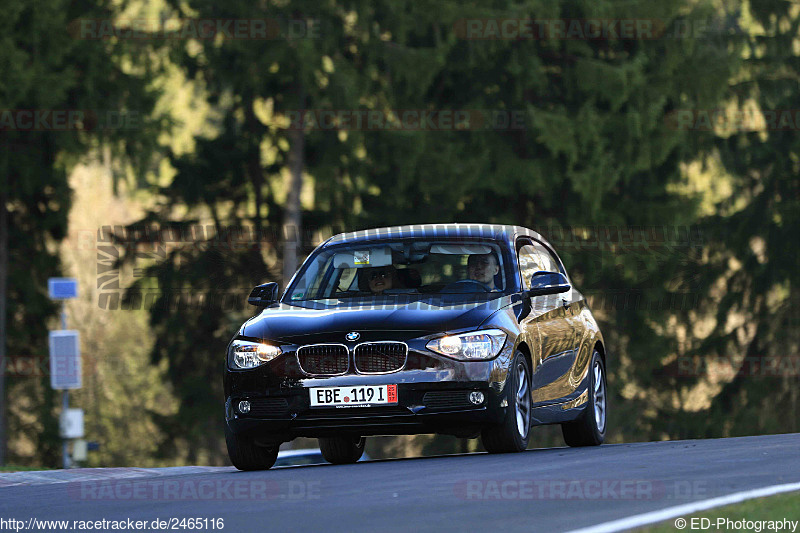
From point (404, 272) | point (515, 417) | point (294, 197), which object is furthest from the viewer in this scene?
point (294, 197)

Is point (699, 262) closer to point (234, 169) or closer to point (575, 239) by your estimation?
point (575, 239)

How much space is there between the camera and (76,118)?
28516 mm

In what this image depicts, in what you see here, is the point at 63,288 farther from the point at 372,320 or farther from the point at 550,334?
the point at 372,320

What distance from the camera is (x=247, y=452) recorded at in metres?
11.5

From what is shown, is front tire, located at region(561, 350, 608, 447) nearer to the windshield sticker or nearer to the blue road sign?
the windshield sticker

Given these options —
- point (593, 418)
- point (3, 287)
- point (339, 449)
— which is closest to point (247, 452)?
point (339, 449)

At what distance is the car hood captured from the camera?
11008 mm

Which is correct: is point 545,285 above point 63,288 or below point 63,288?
below

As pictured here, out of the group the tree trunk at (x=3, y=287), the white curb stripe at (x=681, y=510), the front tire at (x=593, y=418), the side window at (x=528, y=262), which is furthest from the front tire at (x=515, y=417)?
the tree trunk at (x=3, y=287)

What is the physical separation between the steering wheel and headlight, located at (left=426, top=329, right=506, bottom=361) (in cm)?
94

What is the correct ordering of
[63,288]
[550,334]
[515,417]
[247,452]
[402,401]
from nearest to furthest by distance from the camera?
[402,401]
[515,417]
[247,452]
[550,334]
[63,288]

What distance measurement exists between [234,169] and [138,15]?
4.31m

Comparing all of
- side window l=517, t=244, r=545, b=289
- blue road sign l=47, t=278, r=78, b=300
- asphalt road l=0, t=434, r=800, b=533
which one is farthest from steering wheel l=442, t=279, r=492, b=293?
blue road sign l=47, t=278, r=78, b=300

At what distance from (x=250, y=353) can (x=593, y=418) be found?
3728mm
